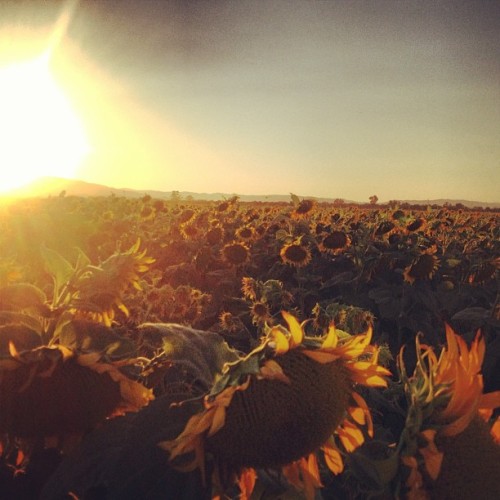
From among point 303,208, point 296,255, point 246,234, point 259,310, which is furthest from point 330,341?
point 303,208

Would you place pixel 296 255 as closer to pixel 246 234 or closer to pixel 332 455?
pixel 246 234

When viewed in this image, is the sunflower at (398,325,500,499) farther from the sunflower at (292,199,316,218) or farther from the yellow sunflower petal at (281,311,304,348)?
the sunflower at (292,199,316,218)

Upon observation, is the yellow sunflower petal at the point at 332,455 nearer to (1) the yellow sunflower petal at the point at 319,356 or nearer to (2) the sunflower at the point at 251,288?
(1) the yellow sunflower petal at the point at 319,356

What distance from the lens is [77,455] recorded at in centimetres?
60

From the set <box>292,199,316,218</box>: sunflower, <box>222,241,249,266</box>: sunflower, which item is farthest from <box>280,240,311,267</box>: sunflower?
<box>292,199,316,218</box>: sunflower

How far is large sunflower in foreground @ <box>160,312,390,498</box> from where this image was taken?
0.65 m

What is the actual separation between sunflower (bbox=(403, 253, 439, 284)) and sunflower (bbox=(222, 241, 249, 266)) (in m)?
1.91

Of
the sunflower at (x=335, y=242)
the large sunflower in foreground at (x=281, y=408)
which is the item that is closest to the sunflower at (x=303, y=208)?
the sunflower at (x=335, y=242)

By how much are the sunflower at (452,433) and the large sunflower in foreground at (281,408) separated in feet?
0.26

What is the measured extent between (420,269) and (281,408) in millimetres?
5050

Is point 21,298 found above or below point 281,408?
above

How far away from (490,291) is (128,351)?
566 centimetres

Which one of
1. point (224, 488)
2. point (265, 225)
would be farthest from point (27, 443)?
point (265, 225)

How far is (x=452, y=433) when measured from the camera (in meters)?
0.68
